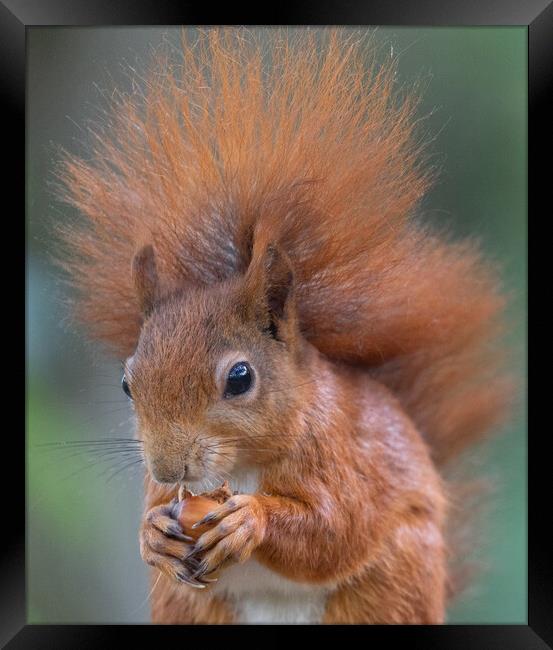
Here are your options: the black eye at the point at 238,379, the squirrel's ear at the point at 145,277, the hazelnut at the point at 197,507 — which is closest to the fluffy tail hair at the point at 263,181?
the squirrel's ear at the point at 145,277

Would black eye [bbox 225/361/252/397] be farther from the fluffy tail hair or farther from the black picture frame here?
the black picture frame

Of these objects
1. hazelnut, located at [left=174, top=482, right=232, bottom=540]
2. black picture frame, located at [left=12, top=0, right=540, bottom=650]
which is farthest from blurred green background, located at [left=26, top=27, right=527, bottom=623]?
hazelnut, located at [left=174, top=482, right=232, bottom=540]

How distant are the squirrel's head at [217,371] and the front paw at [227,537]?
0.20ft

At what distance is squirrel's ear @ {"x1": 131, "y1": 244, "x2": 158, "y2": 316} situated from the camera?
1537mm

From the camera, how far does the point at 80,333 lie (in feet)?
5.67

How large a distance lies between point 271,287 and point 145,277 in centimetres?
24

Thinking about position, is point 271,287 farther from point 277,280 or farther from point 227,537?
point 227,537

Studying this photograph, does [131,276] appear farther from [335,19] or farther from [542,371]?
[542,371]

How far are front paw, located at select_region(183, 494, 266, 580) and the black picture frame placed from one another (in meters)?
0.43

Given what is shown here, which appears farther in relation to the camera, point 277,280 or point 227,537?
point 277,280

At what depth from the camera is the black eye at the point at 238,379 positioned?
1.38 meters

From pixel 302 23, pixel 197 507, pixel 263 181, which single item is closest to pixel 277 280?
pixel 263 181

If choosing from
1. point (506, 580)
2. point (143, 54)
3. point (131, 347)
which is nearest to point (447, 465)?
point (506, 580)

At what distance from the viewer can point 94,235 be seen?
5.47 feet
